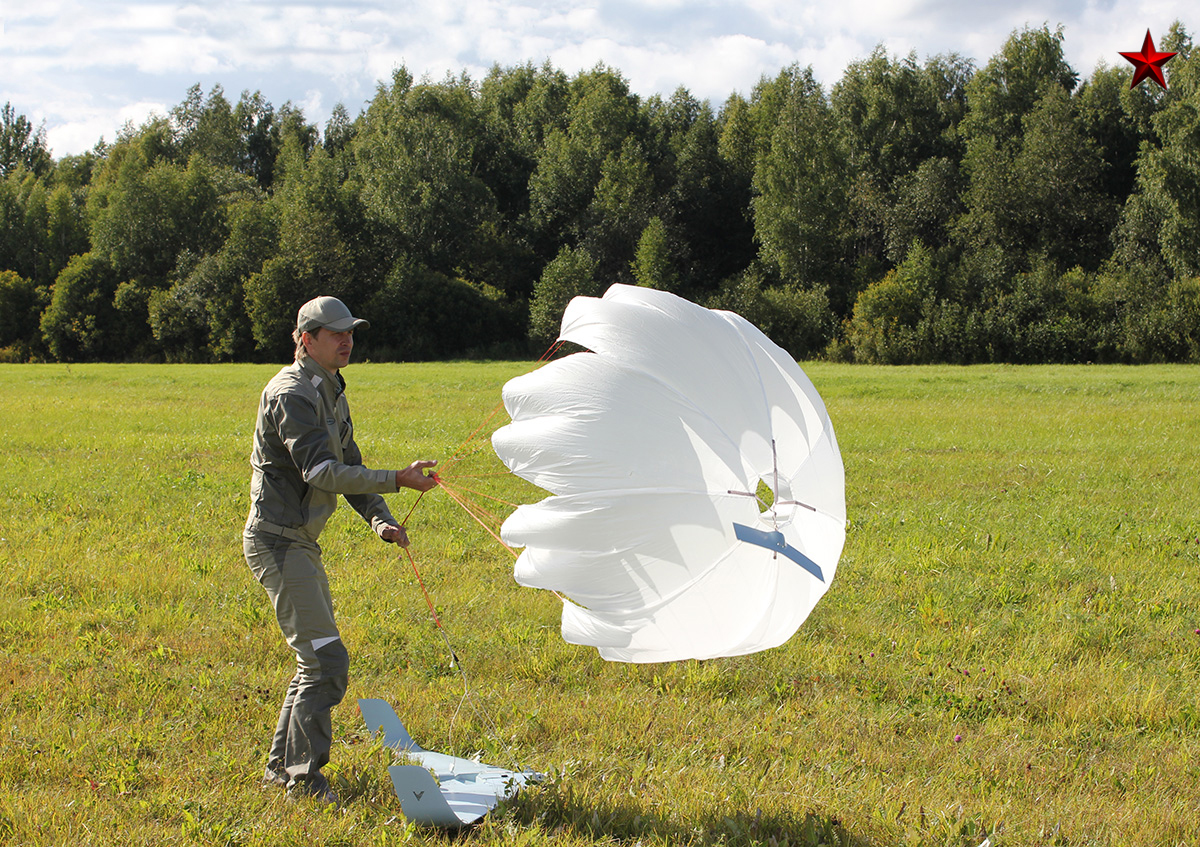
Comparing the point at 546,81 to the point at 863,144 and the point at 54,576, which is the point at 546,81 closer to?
the point at 863,144

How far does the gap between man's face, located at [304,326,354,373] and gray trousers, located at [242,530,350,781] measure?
2.89 feet

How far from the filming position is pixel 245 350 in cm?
5250

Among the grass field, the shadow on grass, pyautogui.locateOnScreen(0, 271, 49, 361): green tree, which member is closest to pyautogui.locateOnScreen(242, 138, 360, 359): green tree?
pyautogui.locateOnScreen(0, 271, 49, 361): green tree

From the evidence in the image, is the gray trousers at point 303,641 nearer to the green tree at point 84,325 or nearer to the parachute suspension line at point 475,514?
the parachute suspension line at point 475,514

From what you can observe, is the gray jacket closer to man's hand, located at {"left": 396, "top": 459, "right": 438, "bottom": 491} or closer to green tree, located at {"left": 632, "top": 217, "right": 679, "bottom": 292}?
man's hand, located at {"left": 396, "top": 459, "right": 438, "bottom": 491}

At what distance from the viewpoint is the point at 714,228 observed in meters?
63.4

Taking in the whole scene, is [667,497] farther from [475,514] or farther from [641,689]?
[475,514]

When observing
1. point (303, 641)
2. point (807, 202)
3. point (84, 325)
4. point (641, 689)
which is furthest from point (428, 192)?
point (303, 641)

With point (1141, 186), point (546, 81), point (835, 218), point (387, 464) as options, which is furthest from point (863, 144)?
point (387, 464)

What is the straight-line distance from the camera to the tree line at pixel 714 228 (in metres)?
45.2

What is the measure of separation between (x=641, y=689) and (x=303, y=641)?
221 cm

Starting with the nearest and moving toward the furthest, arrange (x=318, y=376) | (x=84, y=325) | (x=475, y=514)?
(x=318, y=376)
(x=475, y=514)
(x=84, y=325)

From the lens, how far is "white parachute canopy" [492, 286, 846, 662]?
3877mm

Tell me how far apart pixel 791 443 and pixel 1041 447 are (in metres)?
12.4
